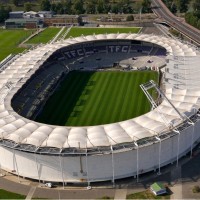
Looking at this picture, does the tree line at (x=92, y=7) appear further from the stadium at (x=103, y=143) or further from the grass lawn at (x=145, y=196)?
the grass lawn at (x=145, y=196)

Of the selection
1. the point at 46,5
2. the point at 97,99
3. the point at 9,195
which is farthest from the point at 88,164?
the point at 46,5

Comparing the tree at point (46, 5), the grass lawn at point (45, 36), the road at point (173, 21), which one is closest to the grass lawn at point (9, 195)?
the road at point (173, 21)

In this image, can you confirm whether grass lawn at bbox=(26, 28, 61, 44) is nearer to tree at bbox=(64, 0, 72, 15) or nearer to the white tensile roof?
tree at bbox=(64, 0, 72, 15)

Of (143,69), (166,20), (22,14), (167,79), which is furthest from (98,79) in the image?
(22,14)

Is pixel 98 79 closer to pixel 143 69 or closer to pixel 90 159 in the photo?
pixel 143 69

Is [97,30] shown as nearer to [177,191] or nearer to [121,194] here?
[121,194]

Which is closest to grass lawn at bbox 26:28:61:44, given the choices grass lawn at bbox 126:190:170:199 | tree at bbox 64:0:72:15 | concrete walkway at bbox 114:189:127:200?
tree at bbox 64:0:72:15
